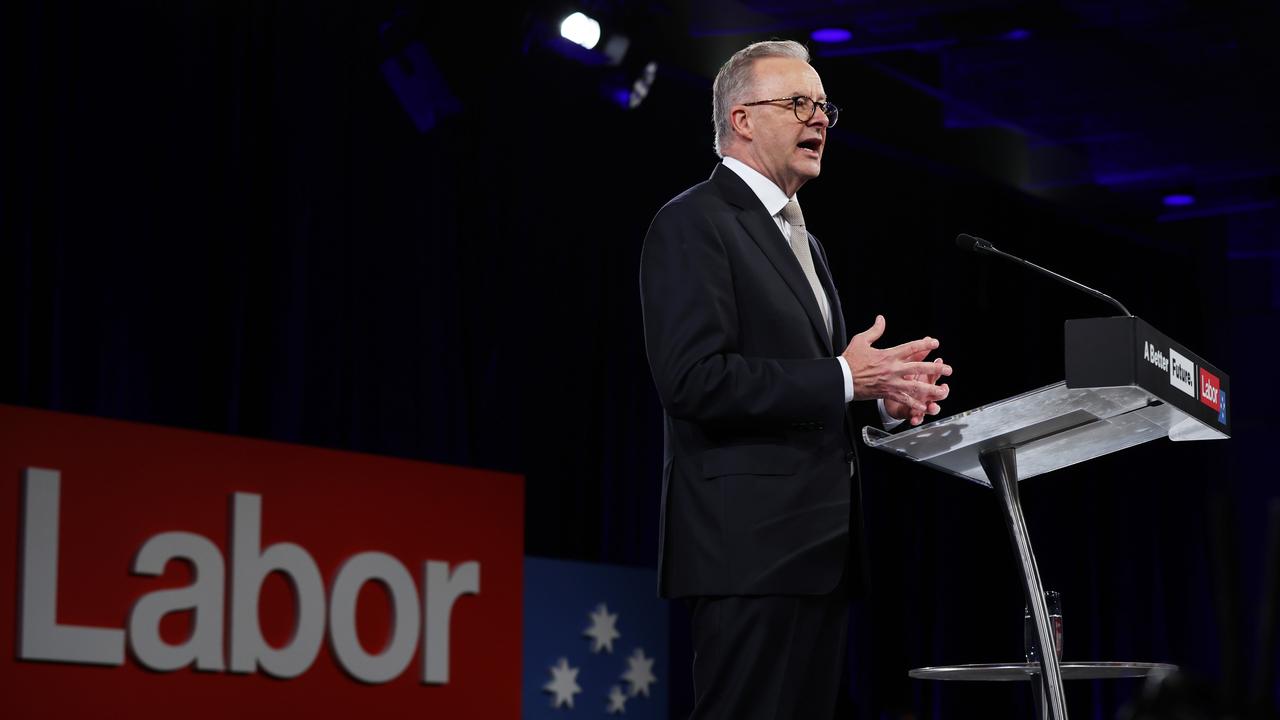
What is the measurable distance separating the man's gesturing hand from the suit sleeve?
1.3 inches

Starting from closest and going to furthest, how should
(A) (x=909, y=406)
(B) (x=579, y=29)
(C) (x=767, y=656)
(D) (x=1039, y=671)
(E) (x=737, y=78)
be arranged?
(C) (x=767, y=656), (A) (x=909, y=406), (D) (x=1039, y=671), (E) (x=737, y=78), (B) (x=579, y=29)

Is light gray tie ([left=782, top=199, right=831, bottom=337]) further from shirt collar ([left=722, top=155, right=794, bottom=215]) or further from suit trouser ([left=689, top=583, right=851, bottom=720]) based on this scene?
suit trouser ([left=689, top=583, right=851, bottom=720])

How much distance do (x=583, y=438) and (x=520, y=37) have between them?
4.73 feet

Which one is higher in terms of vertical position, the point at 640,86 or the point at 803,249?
the point at 640,86

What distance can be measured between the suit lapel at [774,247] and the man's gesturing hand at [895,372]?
4.1 inches

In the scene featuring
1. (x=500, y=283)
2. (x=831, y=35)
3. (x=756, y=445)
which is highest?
(x=831, y=35)

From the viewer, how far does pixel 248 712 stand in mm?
4156

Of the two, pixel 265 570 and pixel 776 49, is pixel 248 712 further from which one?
pixel 776 49

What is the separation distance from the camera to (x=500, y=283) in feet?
17.3

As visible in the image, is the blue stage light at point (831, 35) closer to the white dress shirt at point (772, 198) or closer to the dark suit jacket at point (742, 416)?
the white dress shirt at point (772, 198)

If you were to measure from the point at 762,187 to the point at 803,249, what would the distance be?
107 mm

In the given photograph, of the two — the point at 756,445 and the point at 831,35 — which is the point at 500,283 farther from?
the point at 756,445

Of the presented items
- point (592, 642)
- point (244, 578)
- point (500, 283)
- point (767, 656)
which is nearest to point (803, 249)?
point (767, 656)

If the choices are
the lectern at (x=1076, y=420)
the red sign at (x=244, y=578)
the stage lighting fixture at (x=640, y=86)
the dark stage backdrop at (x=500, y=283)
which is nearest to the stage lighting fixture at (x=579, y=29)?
the stage lighting fixture at (x=640, y=86)
